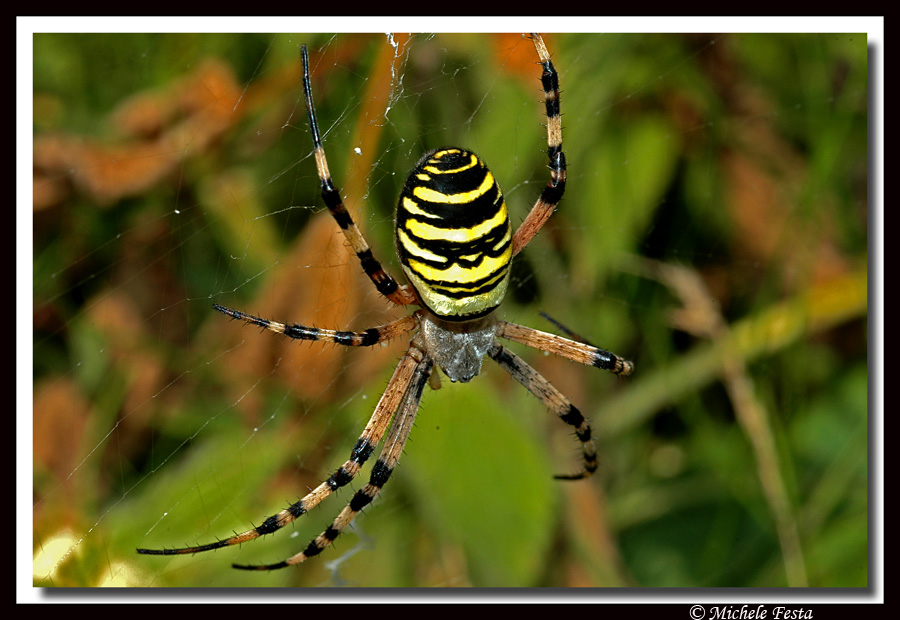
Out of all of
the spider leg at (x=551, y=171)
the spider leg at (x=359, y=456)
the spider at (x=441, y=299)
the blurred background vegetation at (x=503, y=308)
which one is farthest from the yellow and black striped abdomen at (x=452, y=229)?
the spider leg at (x=359, y=456)

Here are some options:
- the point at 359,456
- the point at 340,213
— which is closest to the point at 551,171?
the point at 340,213

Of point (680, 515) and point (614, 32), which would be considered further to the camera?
point (680, 515)

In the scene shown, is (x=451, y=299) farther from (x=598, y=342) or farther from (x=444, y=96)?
(x=598, y=342)

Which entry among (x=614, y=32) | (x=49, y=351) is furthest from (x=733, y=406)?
(x=49, y=351)

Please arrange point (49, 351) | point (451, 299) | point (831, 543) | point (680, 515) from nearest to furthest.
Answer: point (451, 299) < point (49, 351) < point (831, 543) < point (680, 515)

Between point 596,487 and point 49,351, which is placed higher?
point 49,351
